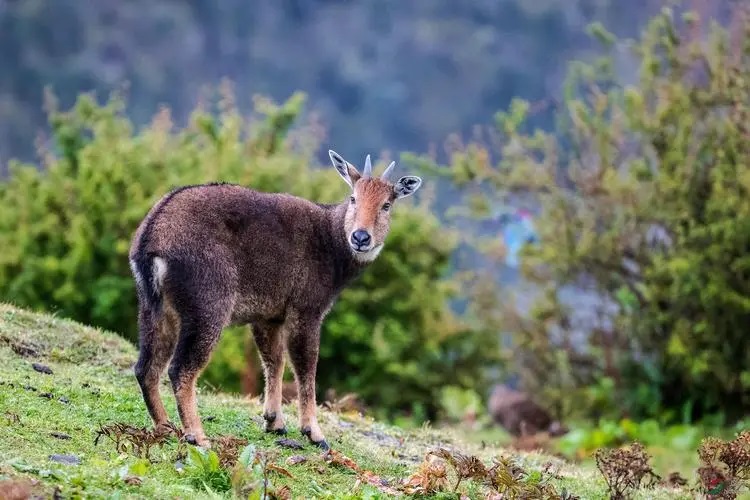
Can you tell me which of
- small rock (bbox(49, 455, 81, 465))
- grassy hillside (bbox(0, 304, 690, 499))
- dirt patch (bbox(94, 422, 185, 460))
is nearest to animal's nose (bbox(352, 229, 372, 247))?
grassy hillside (bbox(0, 304, 690, 499))

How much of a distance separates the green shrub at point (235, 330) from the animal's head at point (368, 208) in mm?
8961

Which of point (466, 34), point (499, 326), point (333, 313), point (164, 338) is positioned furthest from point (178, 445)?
point (466, 34)

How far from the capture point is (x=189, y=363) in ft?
25.6

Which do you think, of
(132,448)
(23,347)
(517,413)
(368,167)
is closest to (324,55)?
(517,413)

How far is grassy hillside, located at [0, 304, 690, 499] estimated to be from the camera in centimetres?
630

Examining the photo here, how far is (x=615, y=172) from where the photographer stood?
1816cm

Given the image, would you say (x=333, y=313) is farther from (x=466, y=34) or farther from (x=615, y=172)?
(x=466, y=34)

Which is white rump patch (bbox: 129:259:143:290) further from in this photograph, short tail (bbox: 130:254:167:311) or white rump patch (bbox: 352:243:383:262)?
white rump patch (bbox: 352:243:383:262)

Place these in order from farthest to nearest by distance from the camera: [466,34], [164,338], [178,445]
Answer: [466,34]
[164,338]
[178,445]

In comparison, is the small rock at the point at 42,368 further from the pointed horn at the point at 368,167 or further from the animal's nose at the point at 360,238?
the pointed horn at the point at 368,167

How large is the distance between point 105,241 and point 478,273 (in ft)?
22.7

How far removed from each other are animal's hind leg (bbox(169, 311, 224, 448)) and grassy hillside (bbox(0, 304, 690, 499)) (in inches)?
11.5

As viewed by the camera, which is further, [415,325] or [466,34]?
[466,34]

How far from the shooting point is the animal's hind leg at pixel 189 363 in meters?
7.79
